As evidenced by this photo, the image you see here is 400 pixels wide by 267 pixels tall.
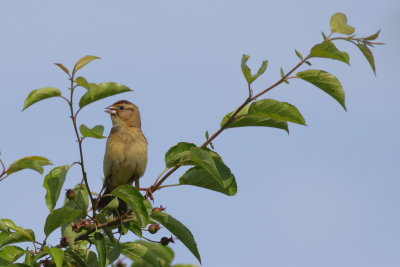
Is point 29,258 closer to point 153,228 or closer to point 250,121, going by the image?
point 153,228

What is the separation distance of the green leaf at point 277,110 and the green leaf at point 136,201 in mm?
848

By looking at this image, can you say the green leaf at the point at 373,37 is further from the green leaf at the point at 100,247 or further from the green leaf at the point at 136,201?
the green leaf at the point at 100,247

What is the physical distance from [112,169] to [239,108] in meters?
3.77

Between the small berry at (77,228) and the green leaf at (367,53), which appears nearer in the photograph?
the green leaf at (367,53)

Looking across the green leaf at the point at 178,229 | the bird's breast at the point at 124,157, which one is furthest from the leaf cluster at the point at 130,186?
the bird's breast at the point at 124,157

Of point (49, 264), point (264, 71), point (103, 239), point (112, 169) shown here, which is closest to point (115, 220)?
point (103, 239)

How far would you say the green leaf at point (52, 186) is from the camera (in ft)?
12.9

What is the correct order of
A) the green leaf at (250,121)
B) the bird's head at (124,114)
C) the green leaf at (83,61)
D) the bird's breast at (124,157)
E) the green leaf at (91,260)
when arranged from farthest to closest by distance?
the bird's head at (124,114) < the bird's breast at (124,157) < the green leaf at (91,260) < the green leaf at (250,121) < the green leaf at (83,61)

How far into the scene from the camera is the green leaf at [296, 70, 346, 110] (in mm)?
3889

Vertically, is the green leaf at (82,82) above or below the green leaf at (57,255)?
above

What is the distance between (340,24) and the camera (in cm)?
377

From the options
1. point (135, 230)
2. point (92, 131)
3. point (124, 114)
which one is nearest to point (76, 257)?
point (135, 230)

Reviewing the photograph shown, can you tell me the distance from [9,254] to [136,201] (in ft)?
2.94

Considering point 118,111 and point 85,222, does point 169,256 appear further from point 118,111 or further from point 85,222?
point 118,111
